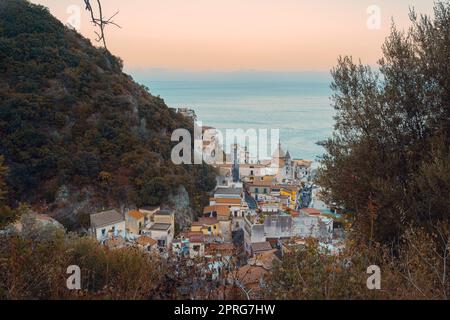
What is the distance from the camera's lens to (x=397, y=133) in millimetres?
5195

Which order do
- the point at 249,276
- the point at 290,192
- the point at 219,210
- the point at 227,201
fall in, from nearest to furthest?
the point at 249,276
the point at 219,210
the point at 227,201
the point at 290,192

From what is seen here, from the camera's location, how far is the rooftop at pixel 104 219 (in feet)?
59.9

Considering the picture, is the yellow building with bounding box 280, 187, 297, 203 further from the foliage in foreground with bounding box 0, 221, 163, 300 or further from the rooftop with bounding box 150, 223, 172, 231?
the foliage in foreground with bounding box 0, 221, 163, 300

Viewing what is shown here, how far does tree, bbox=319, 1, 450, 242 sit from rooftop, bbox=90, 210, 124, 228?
1462 cm

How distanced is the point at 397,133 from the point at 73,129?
23.0 meters

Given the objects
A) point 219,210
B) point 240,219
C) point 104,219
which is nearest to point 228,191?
point 240,219

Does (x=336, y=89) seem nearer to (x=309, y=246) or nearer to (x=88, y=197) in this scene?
(x=309, y=246)

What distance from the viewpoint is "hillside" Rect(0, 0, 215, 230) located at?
22203 mm

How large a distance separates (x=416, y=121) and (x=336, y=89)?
134 centimetres

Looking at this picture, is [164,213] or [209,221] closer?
[164,213]

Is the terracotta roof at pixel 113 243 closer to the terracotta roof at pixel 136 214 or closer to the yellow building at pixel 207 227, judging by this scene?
the terracotta roof at pixel 136 214

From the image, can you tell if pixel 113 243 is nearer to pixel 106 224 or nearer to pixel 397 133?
pixel 397 133

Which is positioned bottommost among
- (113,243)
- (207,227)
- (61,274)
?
(207,227)
